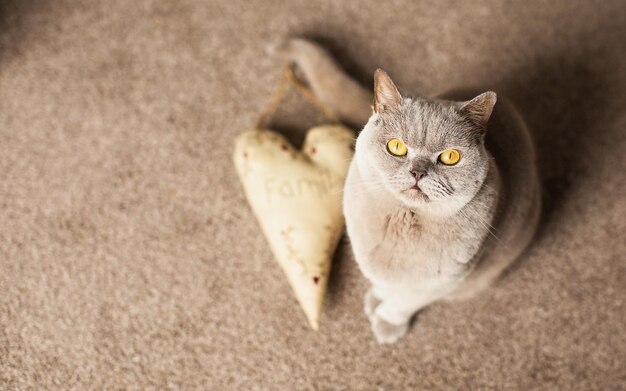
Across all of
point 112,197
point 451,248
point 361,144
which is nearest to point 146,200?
point 112,197

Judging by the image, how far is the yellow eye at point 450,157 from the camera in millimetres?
757

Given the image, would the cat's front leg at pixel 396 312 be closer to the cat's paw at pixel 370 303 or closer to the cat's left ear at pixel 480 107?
the cat's paw at pixel 370 303

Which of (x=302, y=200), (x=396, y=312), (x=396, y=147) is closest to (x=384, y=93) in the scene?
(x=396, y=147)

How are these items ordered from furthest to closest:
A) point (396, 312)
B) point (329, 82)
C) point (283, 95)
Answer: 1. point (283, 95)
2. point (329, 82)
3. point (396, 312)

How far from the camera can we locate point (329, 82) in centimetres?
120

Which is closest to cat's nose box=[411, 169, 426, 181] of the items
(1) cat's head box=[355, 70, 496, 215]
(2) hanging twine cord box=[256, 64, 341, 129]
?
(1) cat's head box=[355, 70, 496, 215]

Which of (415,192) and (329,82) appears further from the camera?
(329,82)

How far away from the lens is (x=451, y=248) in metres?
0.84

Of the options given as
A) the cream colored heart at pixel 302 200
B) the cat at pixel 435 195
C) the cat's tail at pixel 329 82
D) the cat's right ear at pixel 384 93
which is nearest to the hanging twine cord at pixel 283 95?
the cat's tail at pixel 329 82

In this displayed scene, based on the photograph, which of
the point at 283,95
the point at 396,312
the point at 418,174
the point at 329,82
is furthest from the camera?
the point at 283,95

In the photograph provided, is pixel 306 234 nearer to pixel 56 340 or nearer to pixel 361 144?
pixel 361 144

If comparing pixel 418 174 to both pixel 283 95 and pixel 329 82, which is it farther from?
pixel 283 95

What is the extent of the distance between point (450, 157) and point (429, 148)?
0.12ft

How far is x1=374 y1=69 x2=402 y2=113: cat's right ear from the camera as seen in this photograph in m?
0.76
